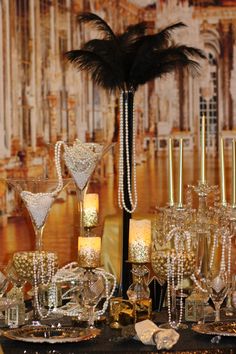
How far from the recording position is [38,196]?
348 cm

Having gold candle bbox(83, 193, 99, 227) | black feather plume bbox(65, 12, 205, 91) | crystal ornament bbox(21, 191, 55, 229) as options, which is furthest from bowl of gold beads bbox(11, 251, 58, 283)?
black feather plume bbox(65, 12, 205, 91)

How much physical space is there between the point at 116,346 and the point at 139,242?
1.48ft

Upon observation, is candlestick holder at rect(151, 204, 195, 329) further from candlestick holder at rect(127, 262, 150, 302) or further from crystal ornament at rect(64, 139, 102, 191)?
crystal ornament at rect(64, 139, 102, 191)

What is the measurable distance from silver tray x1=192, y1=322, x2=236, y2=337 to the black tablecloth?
0.02 metres

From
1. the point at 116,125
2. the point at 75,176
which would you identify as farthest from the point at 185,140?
the point at 75,176

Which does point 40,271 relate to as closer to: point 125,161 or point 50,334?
point 50,334

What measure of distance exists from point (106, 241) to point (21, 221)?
1086mm

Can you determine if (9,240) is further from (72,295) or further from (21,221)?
(72,295)

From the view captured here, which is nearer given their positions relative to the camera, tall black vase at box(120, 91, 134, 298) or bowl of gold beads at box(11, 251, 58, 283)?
bowl of gold beads at box(11, 251, 58, 283)

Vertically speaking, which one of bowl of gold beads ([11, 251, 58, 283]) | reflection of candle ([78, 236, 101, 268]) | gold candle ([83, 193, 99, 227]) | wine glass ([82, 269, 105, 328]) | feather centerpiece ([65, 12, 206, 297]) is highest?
feather centerpiece ([65, 12, 206, 297])

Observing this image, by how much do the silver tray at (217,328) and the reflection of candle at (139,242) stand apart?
12.3 inches

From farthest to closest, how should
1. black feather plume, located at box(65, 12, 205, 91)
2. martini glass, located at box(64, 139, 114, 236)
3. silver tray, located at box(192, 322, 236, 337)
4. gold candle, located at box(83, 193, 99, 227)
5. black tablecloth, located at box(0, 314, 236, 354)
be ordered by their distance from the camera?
black feather plume, located at box(65, 12, 205, 91), gold candle, located at box(83, 193, 99, 227), martini glass, located at box(64, 139, 114, 236), silver tray, located at box(192, 322, 236, 337), black tablecloth, located at box(0, 314, 236, 354)

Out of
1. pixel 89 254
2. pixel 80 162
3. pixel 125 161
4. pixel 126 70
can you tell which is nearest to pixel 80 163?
pixel 80 162

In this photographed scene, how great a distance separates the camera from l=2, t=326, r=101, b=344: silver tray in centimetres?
308
